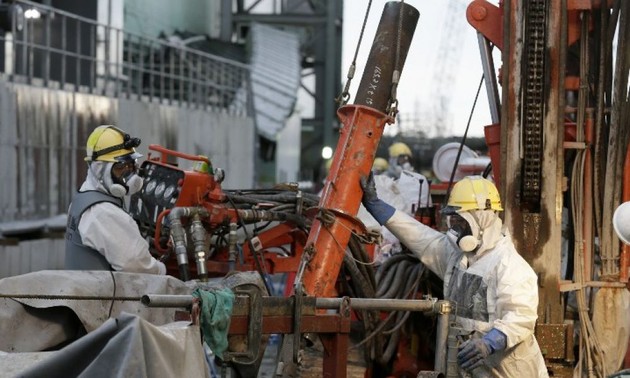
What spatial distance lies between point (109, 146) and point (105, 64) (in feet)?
39.1

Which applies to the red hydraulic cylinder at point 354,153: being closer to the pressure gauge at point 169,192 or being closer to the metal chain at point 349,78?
the metal chain at point 349,78

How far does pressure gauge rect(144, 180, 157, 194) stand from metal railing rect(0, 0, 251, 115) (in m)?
6.89

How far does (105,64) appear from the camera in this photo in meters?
19.4

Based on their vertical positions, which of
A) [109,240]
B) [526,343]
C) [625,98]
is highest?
[625,98]

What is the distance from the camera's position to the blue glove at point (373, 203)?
320 inches

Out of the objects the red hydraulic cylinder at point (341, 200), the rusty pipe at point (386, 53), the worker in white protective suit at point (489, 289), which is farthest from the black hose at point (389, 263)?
the worker in white protective suit at point (489, 289)

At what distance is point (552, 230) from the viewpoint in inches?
330

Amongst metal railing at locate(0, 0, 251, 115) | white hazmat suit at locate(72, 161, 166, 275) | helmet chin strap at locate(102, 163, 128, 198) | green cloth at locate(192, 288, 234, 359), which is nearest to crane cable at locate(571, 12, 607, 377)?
white hazmat suit at locate(72, 161, 166, 275)

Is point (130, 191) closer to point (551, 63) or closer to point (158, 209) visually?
point (158, 209)

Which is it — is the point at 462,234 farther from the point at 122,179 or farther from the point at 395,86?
the point at 122,179

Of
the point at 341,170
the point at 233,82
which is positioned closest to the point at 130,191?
the point at 341,170

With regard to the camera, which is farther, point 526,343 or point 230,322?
point 526,343

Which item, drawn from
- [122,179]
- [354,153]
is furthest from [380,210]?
[122,179]

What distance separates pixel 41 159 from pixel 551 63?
981 cm
